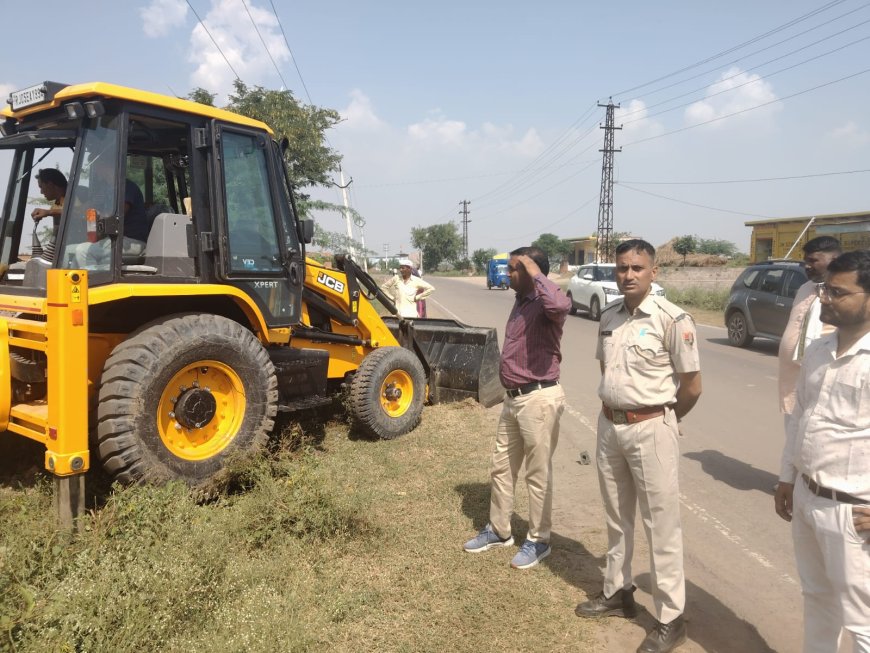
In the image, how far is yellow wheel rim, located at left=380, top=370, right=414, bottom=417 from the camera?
646 centimetres

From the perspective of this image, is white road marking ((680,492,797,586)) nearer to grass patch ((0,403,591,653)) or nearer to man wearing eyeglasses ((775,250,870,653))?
grass patch ((0,403,591,653))

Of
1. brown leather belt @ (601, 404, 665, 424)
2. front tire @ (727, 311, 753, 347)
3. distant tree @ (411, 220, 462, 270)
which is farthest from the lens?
distant tree @ (411, 220, 462, 270)

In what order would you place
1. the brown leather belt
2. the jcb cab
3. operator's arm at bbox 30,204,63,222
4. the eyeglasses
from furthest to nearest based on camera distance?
1. operator's arm at bbox 30,204,63,222
2. the jcb cab
3. the brown leather belt
4. the eyeglasses

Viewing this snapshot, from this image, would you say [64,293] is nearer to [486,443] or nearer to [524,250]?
[524,250]

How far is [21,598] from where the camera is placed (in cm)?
282

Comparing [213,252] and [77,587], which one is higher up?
[213,252]

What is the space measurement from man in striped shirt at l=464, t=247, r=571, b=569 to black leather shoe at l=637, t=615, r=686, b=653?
0.91m

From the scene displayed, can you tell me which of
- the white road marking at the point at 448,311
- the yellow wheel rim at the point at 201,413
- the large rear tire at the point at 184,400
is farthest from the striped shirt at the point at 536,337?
the white road marking at the point at 448,311

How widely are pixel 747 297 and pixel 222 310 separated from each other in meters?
10.9

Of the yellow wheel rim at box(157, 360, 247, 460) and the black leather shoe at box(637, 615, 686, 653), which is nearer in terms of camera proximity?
the black leather shoe at box(637, 615, 686, 653)

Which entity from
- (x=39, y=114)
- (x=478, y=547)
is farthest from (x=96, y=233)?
(x=478, y=547)

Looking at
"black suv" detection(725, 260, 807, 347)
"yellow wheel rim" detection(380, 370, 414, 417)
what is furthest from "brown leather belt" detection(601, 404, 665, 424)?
"black suv" detection(725, 260, 807, 347)

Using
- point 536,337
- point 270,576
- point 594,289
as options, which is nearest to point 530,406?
point 536,337

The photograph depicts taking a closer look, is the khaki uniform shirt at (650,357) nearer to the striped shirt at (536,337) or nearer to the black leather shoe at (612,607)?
the striped shirt at (536,337)
